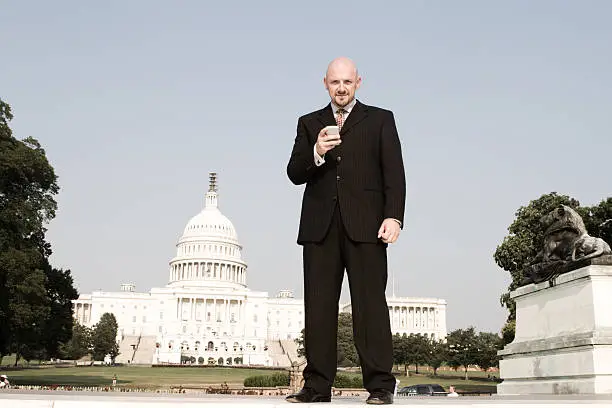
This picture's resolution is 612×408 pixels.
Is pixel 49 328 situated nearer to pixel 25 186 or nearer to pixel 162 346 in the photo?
pixel 25 186

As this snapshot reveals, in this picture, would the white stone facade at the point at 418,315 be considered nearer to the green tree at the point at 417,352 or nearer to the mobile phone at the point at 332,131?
the green tree at the point at 417,352

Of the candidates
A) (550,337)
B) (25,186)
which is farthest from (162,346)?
(550,337)

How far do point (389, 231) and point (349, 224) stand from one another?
338 millimetres

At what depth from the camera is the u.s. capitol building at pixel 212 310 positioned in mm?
127562

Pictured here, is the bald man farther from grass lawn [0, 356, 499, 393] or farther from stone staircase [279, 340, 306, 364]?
stone staircase [279, 340, 306, 364]

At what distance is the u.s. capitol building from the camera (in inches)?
5022

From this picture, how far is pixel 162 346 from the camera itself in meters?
123

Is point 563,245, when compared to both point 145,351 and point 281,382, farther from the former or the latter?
point 145,351

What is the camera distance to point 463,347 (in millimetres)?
75938

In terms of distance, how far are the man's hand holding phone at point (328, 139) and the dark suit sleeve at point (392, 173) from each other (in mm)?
471

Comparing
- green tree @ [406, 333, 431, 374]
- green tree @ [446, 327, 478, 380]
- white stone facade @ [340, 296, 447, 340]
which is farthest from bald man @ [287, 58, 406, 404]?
white stone facade @ [340, 296, 447, 340]

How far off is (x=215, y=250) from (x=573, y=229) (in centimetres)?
13680

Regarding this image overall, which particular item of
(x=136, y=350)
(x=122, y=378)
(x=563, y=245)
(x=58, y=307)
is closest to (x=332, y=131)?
(x=563, y=245)

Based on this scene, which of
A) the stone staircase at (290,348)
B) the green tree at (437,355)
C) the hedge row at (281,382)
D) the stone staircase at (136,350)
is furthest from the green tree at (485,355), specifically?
the stone staircase at (136,350)
